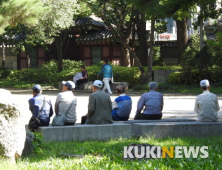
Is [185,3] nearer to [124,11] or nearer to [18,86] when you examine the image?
[124,11]

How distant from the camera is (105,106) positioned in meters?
8.96

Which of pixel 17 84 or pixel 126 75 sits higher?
pixel 126 75

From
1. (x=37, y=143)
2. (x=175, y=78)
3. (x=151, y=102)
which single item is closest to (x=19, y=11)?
(x=151, y=102)

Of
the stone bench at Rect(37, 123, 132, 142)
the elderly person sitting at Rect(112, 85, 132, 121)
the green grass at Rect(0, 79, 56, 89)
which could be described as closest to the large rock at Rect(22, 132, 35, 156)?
the stone bench at Rect(37, 123, 132, 142)

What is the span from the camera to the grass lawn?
5809mm

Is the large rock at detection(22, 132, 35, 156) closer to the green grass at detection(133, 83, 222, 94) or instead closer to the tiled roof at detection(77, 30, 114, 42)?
the green grass at detection(133, 83, 222, 94)

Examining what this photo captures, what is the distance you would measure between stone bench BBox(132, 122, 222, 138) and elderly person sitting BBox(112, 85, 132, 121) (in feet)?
2.32

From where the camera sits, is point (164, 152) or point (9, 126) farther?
point (164, 152)

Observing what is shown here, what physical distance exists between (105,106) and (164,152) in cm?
259

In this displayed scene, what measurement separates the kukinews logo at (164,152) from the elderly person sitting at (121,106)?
2.57 metres

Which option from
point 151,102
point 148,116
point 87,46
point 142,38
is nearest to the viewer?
point 151,102

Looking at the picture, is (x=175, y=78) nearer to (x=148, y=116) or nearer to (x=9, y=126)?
(x=148, y=116)

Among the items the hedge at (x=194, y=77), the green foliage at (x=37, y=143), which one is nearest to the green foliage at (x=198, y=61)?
the hedge at (x=194, y=77)

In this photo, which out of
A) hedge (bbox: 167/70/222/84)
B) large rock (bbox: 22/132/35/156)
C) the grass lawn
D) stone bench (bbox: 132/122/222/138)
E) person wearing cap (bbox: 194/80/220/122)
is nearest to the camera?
the grass lawn
